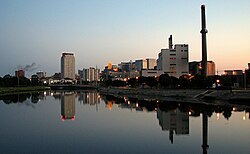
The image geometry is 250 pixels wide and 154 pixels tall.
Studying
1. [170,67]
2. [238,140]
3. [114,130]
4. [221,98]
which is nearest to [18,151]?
[114,130]

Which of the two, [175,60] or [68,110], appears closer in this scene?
[68,110]

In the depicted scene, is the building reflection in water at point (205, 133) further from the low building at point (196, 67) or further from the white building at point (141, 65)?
the white building at point (141, 65)

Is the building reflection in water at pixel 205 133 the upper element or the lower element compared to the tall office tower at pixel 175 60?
lower

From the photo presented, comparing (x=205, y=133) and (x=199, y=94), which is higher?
(x=199, y=94)

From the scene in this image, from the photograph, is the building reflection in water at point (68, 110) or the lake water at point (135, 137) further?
the building reflection in water at point (68, 110)

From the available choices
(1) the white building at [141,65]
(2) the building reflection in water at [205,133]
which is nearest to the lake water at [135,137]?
(2) the building reflection in water at [205,133]

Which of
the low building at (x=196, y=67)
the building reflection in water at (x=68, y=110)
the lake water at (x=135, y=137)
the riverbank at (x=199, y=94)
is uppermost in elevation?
the low building at (x=196, y=67)

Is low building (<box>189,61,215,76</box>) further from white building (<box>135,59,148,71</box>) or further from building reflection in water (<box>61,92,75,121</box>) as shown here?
building reflection in water (<box>61,92,75,121</box>)

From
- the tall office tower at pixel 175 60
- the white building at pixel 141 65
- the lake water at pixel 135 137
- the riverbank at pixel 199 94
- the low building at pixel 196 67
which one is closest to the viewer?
the lake water at pixel 135 137

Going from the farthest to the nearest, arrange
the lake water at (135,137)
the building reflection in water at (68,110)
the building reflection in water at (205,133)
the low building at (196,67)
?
the low building at (196,67)
the building reflection in water at (68,110)
the building reflection in water at (205,133)
the lake water at (135,137)

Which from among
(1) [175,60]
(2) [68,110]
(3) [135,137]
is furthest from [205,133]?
(1) [175,60]

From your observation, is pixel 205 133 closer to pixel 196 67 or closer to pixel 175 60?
pixel 175 60

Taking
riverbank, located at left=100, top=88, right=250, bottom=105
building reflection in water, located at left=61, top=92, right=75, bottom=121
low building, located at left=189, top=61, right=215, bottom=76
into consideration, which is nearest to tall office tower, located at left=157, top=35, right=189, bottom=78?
low building, located at left=189, top=61, right=215, bottom=76

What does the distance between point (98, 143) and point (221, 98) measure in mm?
28190
